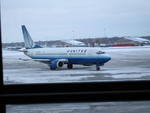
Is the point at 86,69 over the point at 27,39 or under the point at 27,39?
under

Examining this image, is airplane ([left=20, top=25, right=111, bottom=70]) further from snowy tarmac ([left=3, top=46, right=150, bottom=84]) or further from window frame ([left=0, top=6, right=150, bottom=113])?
window frame ([left=0, top=6, right=150, bottom=113])

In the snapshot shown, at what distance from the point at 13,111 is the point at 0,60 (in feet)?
1.05

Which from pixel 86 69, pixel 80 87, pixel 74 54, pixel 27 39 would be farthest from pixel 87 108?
pixel 74 54

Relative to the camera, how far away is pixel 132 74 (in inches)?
64.7

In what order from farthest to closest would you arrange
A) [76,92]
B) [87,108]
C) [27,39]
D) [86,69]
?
[86,69]
[27,39]
[87,108]
[76,92]

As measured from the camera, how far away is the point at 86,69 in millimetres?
1930

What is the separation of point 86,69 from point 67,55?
0.32 meters

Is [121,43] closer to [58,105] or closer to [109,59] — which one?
[109,59]

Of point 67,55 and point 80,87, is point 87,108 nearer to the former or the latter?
point 80,87

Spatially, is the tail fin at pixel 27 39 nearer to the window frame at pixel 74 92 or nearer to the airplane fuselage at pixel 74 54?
the airplane fuselage at pixel 74 54

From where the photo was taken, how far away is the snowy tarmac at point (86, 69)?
1548 mm

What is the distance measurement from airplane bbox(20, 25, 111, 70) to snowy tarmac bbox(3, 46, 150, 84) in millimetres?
51

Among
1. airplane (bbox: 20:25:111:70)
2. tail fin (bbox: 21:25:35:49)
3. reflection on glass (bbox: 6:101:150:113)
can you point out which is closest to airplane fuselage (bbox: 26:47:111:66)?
airplane (bbox: 20:25:111:70)

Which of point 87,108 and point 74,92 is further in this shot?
point 87,108
